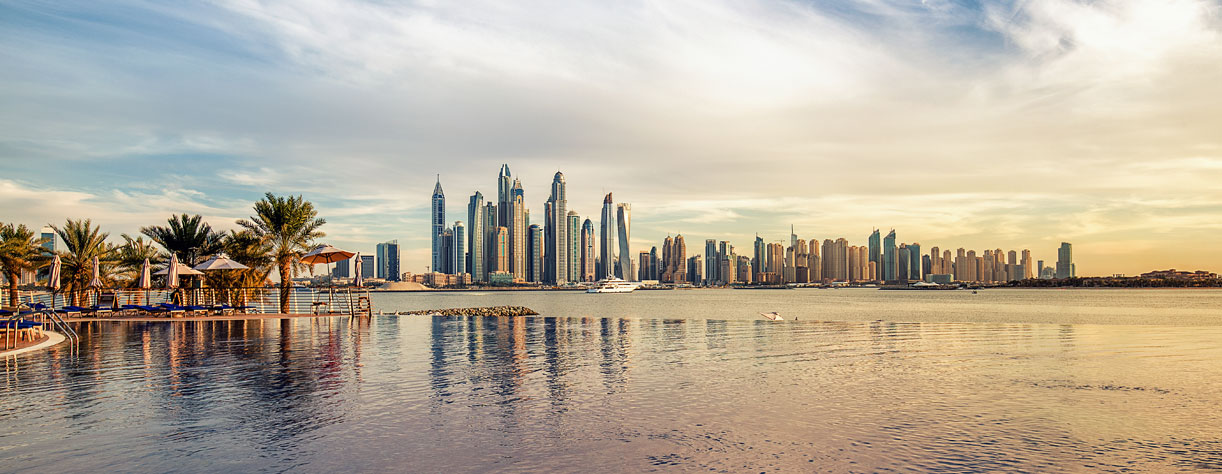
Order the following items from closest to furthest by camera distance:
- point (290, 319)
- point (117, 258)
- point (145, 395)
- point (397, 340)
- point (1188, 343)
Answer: point (145, 395) → point (397, 340) → point (1188, 343) → point (290, 319) → point (117, 258)

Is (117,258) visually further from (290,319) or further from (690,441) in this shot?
(690,441)

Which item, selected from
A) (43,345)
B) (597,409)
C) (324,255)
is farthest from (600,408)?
(324,255)

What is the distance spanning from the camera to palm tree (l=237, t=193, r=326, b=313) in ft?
142

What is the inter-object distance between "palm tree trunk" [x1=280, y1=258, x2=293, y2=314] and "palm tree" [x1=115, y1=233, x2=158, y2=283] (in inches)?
352

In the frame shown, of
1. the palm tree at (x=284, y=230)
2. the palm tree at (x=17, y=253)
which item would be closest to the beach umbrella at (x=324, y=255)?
the palm tree at (x=284, y=230)

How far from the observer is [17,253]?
40500mm

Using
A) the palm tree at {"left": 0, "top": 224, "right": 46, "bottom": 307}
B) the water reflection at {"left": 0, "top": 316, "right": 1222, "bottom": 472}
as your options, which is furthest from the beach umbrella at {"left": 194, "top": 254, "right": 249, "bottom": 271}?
the water reflection at {"left": 0, "top": 316, "right": 1222, "bottom": 472}

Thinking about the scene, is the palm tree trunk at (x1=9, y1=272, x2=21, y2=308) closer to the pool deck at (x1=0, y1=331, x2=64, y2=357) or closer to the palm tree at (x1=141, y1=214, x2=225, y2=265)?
the palm tree at (x1=141, y1=214, x2=225, y2=265)

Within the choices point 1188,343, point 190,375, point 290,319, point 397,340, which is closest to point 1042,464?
point 190,375

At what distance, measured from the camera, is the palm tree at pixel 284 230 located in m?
43.2

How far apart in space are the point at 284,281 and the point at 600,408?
122 ft

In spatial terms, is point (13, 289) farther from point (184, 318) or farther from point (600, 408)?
point (600, 408)

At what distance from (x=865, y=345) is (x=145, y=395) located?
23115 mm

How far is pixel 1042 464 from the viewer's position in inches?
368
